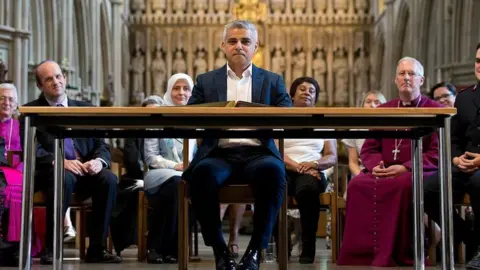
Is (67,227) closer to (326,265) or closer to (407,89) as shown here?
(326,265)

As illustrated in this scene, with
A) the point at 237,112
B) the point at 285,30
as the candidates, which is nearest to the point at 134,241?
the point at 237,112

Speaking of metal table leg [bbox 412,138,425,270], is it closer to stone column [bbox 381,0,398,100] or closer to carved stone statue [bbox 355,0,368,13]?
stone column [bbox 381,0,398,100]

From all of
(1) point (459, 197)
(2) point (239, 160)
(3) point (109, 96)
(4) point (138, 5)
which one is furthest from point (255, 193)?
(4) point (138, 5)

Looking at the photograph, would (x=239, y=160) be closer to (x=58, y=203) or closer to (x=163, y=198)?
(x=58, y=203)

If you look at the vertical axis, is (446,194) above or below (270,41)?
below

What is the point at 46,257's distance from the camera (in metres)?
6.22

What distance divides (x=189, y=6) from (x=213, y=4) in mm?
585

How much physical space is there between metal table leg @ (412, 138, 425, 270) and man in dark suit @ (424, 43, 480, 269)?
0.69 meters

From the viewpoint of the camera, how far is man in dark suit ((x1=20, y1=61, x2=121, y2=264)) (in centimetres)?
631

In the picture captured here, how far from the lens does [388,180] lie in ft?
20.3

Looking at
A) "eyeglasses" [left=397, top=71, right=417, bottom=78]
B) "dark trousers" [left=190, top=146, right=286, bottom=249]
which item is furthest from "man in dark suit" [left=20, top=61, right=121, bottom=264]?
"eyeglasses" [left=397, top=71, right=417, bottom=78]

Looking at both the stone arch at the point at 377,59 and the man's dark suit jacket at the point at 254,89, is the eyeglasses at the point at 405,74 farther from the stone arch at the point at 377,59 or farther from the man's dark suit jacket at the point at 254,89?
the stone arch at the point at 377,59

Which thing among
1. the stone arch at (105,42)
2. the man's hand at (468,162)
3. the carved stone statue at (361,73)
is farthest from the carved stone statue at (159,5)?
the man's hand at (468,162)

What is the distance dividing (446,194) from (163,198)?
2.58 metres
